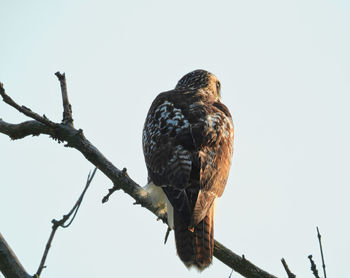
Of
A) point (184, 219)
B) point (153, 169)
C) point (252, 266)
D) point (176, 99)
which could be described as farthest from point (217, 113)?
point (252, 266)

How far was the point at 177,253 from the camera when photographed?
223 inches

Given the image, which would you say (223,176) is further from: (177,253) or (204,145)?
(177,253)

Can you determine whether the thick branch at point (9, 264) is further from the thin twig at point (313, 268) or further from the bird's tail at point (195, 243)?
the bird's tail at point (195, 243)

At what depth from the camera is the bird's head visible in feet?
31.7

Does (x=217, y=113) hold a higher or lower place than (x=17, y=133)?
higher

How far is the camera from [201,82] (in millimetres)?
9836

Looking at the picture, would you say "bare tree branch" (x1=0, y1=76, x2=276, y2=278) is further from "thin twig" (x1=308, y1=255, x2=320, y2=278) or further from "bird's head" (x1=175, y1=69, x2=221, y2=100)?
"bird's head" (x1=175, y1=69, x2=221, y2=100)

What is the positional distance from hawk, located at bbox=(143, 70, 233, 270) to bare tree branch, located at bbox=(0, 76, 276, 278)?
0.23 meters

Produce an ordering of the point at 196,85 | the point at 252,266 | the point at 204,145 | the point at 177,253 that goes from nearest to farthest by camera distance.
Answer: the point at 252,266 < the point at 177,253 < the point at 204,145 < the point at 196,85

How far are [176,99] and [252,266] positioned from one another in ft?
10.0

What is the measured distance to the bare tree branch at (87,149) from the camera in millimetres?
5441

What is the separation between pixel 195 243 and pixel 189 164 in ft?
3.04

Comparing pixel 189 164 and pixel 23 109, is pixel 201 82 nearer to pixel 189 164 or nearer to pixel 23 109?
pixel 189 164

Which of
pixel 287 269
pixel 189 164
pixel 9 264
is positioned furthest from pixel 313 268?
pixel 189 164
